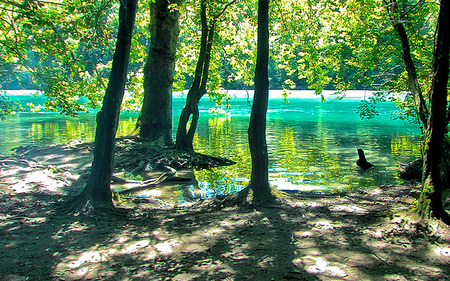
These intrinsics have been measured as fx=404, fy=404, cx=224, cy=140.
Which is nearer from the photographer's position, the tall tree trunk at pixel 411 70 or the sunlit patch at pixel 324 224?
the sunlit patch at pixel 324 224

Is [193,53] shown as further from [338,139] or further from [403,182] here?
[403,182]

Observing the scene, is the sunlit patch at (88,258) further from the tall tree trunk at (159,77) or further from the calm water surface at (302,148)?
the tall tree trunk at (159,77)

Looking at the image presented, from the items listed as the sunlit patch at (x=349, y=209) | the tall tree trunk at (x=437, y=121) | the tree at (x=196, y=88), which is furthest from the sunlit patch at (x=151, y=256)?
the tree at (x=196, y=88)

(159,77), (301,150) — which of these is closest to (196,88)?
(159,77)

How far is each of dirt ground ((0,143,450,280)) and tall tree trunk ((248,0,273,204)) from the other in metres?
0.51

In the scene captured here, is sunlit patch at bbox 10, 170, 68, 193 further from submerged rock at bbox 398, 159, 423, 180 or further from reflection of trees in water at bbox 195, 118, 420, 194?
submerged rock at bbox 398, 159, 423, 180

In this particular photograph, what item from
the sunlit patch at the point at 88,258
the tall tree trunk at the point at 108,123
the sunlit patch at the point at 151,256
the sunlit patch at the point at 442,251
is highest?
the tall tree trunk at the point at 108,123

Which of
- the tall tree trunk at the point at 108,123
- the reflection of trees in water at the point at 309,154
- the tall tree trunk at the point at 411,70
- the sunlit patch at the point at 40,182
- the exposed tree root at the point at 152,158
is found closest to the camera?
the tall tree trunk at the point at 108,123

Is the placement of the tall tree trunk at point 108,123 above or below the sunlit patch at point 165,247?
above

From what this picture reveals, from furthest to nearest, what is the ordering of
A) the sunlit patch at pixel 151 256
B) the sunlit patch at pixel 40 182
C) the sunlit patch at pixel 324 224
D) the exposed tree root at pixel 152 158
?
the exposed tree root at pixel 152 158 → the sunlit patch at pixel 40 182 → the sunlit patch at pixel 324 224 → the sunlit patch at pixel 151 256

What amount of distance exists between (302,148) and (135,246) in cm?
1611

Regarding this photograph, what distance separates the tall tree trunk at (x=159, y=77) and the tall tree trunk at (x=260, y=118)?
31.4 ft

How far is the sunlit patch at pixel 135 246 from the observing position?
5.72m

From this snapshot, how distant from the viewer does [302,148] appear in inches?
829
